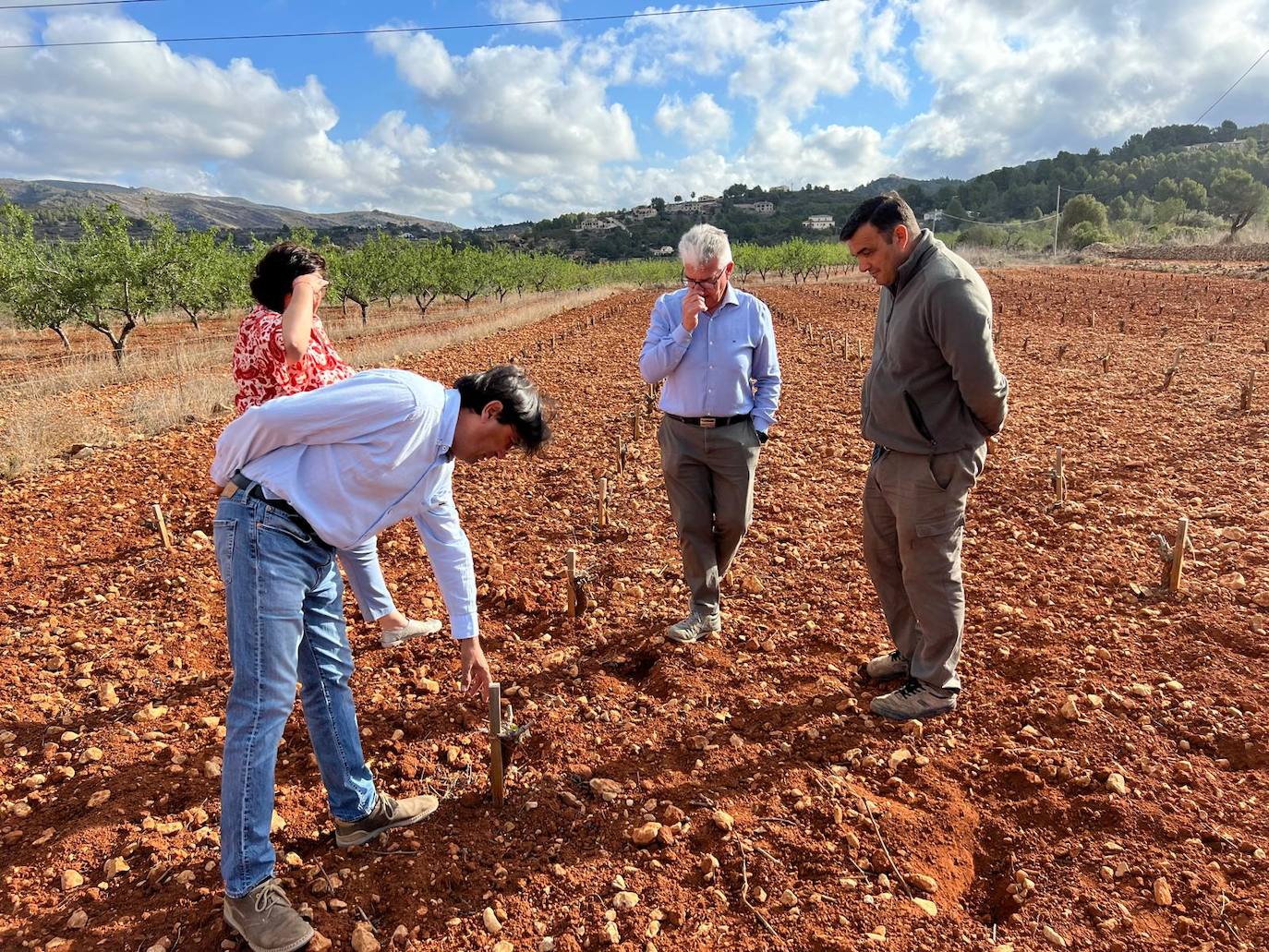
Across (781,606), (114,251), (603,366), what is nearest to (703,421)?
(781,606)

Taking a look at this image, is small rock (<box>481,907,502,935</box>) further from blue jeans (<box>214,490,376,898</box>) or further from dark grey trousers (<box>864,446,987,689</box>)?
dark grey trousers (<box>864,446,987,689</box>)

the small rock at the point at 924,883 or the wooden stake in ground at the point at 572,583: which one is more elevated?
the wooden stake in ground at the point at 572,583

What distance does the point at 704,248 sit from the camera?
2.84m

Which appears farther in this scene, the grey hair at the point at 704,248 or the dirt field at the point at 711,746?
the grey hair at the point at 704,248

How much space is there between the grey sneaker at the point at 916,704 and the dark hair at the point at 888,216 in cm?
169

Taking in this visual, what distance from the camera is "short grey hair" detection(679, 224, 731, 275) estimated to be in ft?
9.32

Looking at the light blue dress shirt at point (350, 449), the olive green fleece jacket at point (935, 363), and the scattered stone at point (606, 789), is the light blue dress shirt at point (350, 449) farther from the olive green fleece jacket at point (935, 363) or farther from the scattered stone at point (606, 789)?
the olive green fleece jacket at point (935, 363)

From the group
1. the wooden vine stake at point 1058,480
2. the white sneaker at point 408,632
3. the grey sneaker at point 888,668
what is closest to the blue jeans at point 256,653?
the white sneaker at point 408,632

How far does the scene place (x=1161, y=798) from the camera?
2.17 meters

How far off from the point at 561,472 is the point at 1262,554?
478 cm

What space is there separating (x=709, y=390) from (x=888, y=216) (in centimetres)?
97

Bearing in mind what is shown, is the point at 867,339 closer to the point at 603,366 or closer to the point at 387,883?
the point at 603,366

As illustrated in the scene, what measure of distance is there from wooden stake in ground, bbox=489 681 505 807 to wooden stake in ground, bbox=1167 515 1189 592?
3.28 metres

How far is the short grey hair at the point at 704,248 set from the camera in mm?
2842
